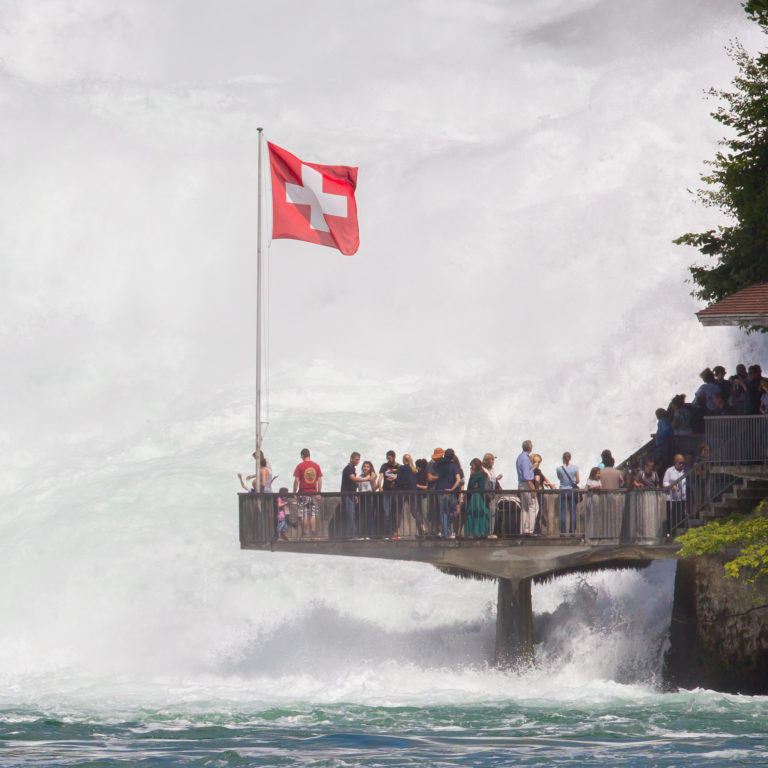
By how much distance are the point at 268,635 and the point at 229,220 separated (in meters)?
68.6

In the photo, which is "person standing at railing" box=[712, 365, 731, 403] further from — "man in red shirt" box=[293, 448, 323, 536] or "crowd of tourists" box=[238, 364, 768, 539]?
"man in red shirt" box=[293, 448, 323, 536]

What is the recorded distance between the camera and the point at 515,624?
122ft

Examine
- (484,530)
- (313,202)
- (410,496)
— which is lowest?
(484,530)

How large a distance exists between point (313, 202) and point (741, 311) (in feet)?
30.1

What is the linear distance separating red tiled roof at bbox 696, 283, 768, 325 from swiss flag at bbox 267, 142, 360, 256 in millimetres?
7500

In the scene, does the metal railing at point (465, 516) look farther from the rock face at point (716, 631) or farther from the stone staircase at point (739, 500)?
the rock face at point (716, 631)

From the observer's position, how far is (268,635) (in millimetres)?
43281

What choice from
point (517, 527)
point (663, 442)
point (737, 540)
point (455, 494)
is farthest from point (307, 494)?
point (737, 540)

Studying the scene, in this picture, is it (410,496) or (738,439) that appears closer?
(738,439)

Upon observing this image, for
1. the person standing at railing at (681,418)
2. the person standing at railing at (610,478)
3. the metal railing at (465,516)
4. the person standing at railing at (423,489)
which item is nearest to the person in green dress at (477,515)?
the metal railing at (465,516)

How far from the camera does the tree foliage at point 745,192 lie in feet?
129

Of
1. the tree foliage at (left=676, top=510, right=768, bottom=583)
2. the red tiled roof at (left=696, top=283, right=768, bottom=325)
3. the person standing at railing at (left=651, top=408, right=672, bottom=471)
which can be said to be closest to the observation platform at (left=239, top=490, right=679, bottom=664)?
the tree foliage at (left=676, top=510, right=768, bottom=583)

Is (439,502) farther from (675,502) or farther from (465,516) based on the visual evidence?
(675,502)

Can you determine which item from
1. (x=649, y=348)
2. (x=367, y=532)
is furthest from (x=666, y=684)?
(x=649, y=348)
